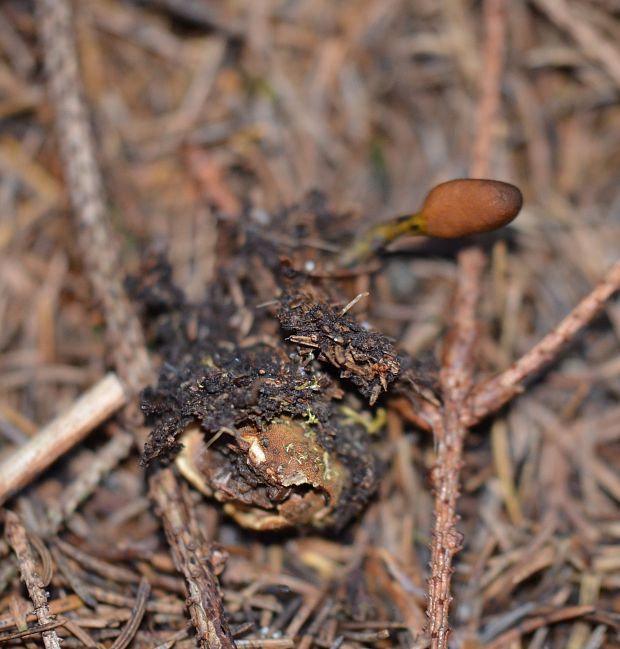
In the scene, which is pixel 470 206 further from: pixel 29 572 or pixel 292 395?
pixel 29 572

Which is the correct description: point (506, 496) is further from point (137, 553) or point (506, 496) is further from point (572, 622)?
point (137, 553)

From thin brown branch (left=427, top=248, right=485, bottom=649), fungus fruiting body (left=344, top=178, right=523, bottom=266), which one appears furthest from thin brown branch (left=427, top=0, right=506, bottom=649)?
fungus fruiting body (left=344, top=178, right=523, bottom=266)

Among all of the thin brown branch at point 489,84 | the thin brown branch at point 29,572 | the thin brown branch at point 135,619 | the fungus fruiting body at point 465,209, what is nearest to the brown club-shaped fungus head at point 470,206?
the fungus fruiting body at point 465,209

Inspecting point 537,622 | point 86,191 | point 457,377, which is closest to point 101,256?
point 86,191

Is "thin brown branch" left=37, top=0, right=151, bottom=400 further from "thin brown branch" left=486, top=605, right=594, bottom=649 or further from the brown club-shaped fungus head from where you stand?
"thin brown branch" left=486, top=605, right=594, bottom=649

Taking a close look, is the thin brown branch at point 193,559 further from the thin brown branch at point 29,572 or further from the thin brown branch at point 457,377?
the thin brown branch at point 457,377
